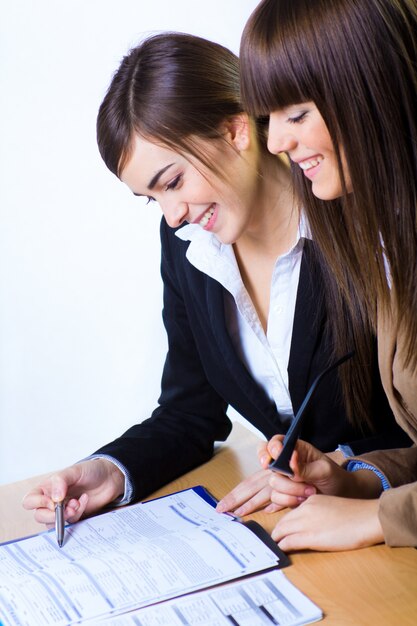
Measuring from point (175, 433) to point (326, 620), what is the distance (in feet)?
2.04

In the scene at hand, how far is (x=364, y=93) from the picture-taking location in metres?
1.05

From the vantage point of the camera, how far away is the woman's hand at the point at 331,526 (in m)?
1.14

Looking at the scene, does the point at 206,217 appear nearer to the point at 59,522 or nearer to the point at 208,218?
the point at 208,218

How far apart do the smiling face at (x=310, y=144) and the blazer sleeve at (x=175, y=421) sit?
1.72ft

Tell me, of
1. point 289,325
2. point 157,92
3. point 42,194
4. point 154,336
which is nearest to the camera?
point 157,92

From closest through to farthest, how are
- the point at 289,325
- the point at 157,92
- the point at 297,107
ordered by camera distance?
the point at 297,107, the point at 157,92, the point at 289,325

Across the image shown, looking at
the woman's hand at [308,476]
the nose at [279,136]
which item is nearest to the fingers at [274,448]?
the woman's hand at [308,476]

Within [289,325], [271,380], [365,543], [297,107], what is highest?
[297,107]

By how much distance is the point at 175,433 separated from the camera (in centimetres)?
157

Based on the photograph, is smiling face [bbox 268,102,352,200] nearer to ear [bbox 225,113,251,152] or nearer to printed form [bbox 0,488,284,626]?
ear [bbox 225,113,251,152]

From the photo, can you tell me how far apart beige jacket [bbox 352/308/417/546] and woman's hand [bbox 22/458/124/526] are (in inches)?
16.7

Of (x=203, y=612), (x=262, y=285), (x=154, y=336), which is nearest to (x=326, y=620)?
(x=203, y=612)

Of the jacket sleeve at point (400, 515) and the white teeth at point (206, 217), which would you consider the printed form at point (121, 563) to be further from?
the white teeth at point (206, 217)

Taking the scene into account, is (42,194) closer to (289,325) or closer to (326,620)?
(289,325)
